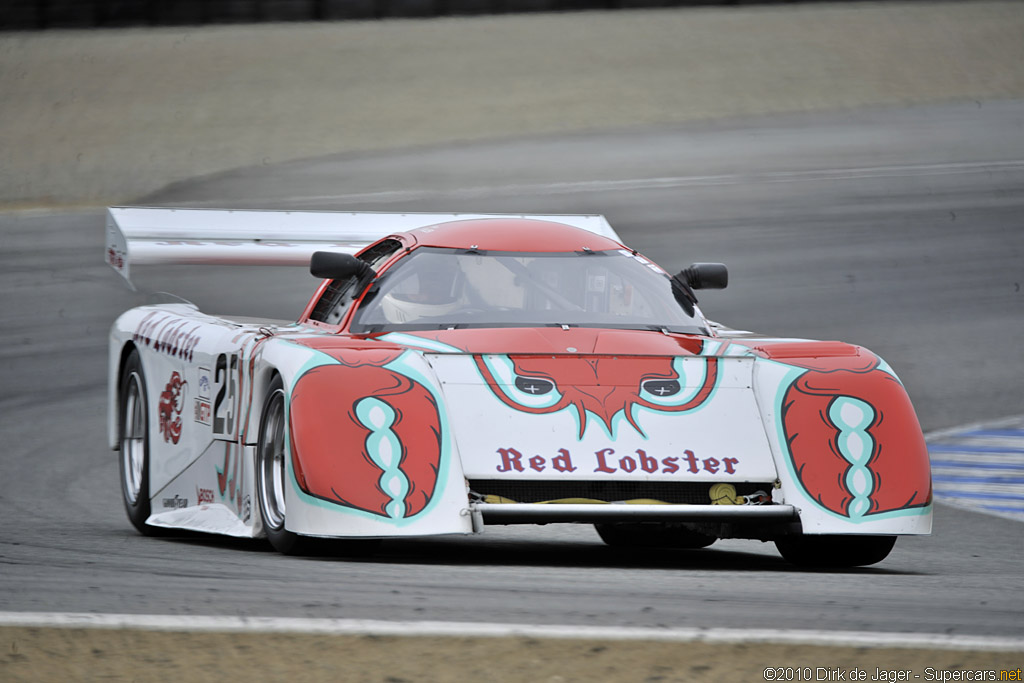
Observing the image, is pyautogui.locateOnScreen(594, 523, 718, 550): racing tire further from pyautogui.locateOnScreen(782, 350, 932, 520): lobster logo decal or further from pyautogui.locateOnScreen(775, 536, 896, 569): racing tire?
pyautogui.locateOnScreen(782, 350, 932, 520): lobster logo decal

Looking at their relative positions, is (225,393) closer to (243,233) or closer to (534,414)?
(534,414)

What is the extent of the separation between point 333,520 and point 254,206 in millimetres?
17405

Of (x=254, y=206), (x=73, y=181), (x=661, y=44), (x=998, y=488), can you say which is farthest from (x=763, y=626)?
(x=661, y=44)

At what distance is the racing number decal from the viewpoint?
7.11 m

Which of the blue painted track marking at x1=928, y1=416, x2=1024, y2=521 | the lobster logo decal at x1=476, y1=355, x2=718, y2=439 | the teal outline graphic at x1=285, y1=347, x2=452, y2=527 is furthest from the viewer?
the blue painted track marking at x1=928, y1=416, x2=1024, y2=521

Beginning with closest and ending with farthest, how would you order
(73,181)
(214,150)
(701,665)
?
(701,665), (73,181), (214,150)

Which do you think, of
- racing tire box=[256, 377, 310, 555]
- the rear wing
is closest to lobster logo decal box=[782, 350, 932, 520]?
racing tire box=[256, 377, 310, 555]

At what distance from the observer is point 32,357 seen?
53.5 ft

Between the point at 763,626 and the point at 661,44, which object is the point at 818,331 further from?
the point at 661,44

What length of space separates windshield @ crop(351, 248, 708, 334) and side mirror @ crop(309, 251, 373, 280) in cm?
16

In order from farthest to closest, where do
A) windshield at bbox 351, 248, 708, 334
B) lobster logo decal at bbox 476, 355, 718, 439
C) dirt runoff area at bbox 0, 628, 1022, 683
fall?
windshield at bbox 351, 248, 708, 334 → lobster logo decal at bbox 476, 355, 718, 439 → dirt runoff area at bbox 0, 628, 1022, 683

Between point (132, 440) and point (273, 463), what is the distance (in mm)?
3006

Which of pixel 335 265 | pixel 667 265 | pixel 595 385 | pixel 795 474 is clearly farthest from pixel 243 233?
pixel 667 265

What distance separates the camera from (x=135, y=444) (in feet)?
30.5
